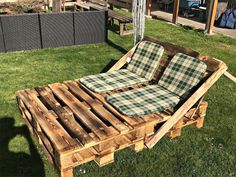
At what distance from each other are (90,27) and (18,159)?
661cm

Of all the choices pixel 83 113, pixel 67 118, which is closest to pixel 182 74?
pixel 83 113

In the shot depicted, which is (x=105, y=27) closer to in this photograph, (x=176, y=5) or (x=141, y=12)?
(x=141, y=12)

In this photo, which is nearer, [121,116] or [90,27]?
[121,116]

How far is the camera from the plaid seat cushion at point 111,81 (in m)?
6.04

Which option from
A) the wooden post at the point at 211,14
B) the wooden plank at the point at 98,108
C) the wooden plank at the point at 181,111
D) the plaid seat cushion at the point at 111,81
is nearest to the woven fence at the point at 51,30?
the plaid seat cushion at the point at 111,81

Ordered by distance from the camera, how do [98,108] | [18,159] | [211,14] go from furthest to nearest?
1. [211,14]
2. [98,108]
3. [18,159]

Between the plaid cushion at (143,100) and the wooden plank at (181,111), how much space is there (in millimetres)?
274

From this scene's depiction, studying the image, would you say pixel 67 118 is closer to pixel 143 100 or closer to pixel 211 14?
pixel 143 100

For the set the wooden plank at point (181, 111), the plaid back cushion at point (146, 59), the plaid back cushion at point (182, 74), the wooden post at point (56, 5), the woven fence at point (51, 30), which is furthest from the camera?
the wooden post at point (56, 5)

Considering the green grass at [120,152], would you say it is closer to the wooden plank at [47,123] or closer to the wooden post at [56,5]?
the wooden plank at [47,123]

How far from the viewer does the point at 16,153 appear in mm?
5082

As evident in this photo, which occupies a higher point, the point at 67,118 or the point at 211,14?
the point at 211,14

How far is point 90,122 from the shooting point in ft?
15.9

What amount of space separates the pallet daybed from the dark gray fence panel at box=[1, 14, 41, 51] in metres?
4.28
